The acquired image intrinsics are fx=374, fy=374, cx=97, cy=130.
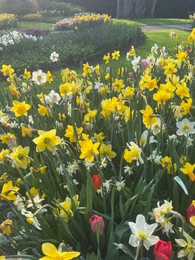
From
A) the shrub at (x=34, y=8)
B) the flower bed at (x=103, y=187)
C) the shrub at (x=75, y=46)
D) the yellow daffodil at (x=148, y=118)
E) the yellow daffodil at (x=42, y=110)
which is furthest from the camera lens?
the shrub at (x=34, y=8)

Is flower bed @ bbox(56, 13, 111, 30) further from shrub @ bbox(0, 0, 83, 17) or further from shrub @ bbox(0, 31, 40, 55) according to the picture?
shrub @ bbox(0, 0, 83, 17)

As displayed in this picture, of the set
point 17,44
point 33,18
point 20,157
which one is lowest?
point 33,18

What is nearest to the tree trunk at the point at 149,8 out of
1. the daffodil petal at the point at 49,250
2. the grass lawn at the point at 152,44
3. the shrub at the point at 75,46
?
the grass lawn at the point at 152,44

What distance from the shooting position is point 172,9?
20953mm

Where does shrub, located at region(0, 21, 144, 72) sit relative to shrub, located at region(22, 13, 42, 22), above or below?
above

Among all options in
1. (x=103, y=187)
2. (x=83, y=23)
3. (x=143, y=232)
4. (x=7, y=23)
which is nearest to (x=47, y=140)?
(x=103, y=187)

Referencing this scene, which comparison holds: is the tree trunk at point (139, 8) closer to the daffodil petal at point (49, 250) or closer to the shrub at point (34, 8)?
the shrub at point (34, 8)

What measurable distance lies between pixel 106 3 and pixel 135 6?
171 inches

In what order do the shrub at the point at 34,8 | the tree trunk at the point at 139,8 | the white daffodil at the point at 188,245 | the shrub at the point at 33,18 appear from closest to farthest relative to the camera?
the white daffodil at the point at 188,245, the shrub at the point at 33,18, the tree trunk at the point at 139,8, the shrub at the point at 34,8

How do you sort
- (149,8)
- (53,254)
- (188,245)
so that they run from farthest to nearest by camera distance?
(149,8)
(188,245)
(53,254)

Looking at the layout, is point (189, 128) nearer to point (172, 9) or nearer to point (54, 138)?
point (54, 138)

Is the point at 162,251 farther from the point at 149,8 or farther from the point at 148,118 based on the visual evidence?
the point at 149,8

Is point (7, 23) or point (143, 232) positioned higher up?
point (143, 232)

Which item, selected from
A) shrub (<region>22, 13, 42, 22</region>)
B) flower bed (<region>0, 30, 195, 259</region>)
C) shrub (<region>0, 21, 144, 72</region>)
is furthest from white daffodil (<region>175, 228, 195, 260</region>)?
shrub (<region>22, 13, 42, 22</region>)
